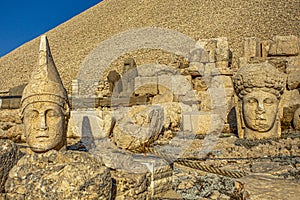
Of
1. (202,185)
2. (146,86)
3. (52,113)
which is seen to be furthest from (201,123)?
(52,113)

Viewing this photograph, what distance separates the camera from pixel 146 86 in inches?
353

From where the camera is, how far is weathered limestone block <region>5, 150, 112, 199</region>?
2.97 metres

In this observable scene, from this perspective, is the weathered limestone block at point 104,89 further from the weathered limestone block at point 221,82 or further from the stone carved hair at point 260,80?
the stone carved hair at point 260,80

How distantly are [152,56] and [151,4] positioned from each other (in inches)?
627

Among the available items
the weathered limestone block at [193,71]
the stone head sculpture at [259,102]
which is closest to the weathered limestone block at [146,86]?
the weathered limestone block at [193,71]

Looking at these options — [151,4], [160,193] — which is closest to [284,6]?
[151,4]

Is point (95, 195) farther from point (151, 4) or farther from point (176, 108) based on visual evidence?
point (151, 4)

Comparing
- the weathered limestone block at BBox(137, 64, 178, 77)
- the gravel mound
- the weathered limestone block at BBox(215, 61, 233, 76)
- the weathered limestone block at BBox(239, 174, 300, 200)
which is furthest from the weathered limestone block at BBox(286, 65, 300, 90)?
the gravel mound

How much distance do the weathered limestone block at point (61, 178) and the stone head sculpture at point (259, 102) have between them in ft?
8.52

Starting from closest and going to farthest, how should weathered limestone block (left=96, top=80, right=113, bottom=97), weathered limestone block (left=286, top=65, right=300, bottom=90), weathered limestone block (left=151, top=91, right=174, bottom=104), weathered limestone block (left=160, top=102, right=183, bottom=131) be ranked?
weathered limestone block (left=160, top=102, right=183, bottom=131)
weathered limestone block (left=286, top=65, right=300, bottom=90)
weathered limestone block (left=151, top=91, right=174, bottom=104)
weathered limestone block (left=96, top=80, right=113, bottom=97)

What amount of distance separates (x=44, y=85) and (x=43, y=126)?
37cm

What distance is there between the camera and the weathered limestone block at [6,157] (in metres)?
3.36

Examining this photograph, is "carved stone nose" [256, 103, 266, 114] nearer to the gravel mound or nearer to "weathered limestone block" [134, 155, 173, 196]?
"weathered limestone block" [134, 155, 173, 196]

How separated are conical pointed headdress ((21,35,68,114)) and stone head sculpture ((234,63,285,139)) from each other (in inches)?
103
